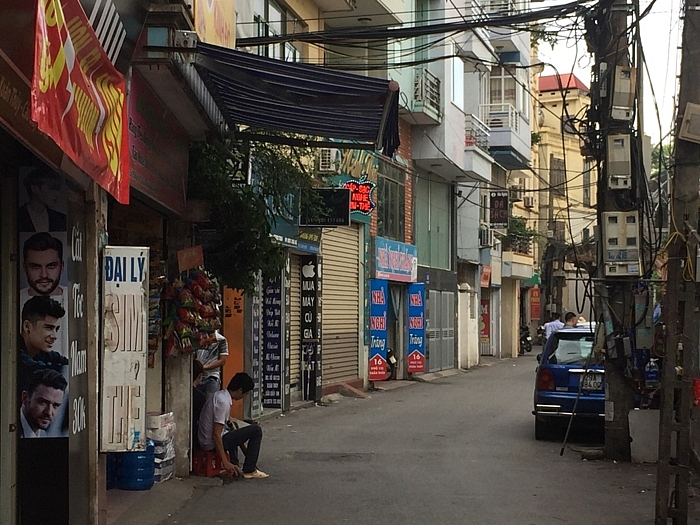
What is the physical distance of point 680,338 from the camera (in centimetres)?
811

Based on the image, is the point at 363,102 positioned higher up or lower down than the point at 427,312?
higher up

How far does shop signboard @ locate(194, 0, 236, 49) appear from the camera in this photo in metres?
8.53

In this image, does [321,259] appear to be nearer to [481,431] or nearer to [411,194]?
[481,431]

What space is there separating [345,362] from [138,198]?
45.3 feet

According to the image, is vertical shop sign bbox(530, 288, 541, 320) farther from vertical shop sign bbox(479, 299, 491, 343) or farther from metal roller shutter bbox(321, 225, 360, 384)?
metal roller shutter bbox(321, 225, 360, 384)

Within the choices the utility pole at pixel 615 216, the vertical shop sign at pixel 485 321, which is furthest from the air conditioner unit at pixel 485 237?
the utility pole at pixel 615 216

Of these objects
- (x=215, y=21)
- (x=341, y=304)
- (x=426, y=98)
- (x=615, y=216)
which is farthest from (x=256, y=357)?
(x=426, y=98)

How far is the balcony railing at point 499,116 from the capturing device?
119 feet

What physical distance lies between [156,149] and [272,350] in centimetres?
883

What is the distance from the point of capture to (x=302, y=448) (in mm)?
13070

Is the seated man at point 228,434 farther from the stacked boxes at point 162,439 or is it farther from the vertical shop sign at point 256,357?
the vertical shop sign at point 256,357

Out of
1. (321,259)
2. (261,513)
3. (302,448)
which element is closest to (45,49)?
(261,513)

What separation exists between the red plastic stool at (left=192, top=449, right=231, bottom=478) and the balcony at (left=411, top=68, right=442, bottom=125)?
1623 centimetres

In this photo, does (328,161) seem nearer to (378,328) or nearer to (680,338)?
(378,328)
